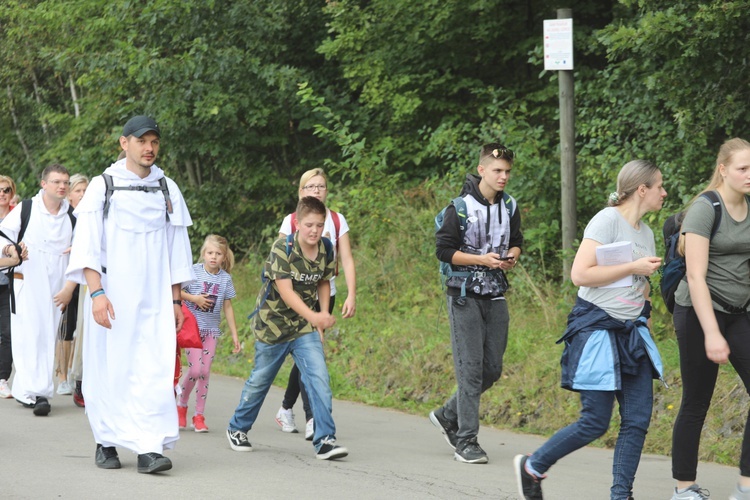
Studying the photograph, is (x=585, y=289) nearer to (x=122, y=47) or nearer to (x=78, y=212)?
(x=78, y=212)

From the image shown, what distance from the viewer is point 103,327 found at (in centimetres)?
704

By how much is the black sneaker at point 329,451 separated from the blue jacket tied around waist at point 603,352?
6.72 ft

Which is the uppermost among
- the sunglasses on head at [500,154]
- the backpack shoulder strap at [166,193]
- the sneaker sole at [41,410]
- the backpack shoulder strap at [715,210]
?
the sunglasses on head at [500,154]

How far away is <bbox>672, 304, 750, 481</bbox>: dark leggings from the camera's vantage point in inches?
235

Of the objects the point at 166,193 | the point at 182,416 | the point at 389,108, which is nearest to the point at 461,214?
the point at 166,193

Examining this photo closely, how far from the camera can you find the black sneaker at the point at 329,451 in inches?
293

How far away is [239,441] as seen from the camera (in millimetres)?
7828

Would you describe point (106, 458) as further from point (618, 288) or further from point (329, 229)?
point (618, 288)

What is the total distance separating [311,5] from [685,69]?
352 inches

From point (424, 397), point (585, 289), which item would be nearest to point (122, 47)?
point (424, 397)

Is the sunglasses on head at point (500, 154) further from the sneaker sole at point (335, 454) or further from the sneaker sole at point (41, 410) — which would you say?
the sneaker sole at point (41, 410)

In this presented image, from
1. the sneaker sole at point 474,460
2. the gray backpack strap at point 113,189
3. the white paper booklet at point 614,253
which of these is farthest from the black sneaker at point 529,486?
the gray backpack strap at point 113,189

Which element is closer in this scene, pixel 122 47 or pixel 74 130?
pixel 122 47

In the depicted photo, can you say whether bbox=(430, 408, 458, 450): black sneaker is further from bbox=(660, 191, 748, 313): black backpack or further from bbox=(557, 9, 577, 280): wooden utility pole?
bbox=(557, 9, 577, 280): wooden utility pole
